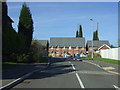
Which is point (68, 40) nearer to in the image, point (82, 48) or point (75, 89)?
point (82, 48)

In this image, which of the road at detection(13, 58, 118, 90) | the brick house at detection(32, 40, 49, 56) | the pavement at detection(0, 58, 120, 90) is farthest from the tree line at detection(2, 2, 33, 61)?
the road at detection(13, 58, 118, 90)

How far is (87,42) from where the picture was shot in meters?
109

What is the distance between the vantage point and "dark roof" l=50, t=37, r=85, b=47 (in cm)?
10591

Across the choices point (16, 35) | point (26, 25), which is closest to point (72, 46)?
point (26, 25)

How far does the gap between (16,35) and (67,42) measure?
73.0 metres

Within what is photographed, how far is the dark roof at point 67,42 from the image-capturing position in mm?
105912

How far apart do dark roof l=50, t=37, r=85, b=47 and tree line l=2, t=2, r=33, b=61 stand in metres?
64.1

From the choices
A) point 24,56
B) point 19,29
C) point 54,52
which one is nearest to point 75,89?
point 24,56

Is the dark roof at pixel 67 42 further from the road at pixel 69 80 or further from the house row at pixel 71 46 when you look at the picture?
the road at pixel 69 80

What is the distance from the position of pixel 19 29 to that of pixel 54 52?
6347 centimetres

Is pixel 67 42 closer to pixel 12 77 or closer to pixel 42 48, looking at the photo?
pixel 42 48

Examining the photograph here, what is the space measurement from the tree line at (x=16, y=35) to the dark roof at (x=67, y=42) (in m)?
64.1

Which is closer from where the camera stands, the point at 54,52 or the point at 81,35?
the point at 54,52

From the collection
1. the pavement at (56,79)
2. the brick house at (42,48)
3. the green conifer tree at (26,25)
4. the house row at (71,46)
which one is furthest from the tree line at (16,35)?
the house row at (71,46)
